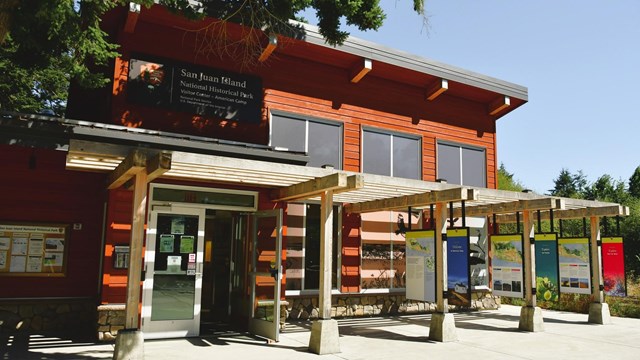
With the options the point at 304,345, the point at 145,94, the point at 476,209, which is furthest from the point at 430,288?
the point at 145,94

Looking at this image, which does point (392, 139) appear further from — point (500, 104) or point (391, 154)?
point (500, 104)

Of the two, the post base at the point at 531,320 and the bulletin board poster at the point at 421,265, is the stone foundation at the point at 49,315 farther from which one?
the post base at the point at 531,320

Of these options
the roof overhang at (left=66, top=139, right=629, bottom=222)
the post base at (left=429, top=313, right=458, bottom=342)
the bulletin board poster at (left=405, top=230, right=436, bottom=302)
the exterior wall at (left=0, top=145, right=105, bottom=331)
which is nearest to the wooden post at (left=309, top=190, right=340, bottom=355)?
the roof overhang at (left=66, top=139, right=629, bottom=222)

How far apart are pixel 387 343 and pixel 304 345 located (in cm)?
141

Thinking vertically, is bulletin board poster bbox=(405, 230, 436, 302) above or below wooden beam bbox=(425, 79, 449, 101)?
below

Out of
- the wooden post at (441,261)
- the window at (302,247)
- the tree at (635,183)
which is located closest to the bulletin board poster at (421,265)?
the wooden post at (441,261)

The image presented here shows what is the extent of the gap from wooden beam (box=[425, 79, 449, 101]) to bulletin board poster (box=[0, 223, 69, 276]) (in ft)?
29.3

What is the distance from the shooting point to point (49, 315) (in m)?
8.38

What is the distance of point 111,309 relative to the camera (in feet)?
24.7

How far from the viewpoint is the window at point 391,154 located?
456 inches

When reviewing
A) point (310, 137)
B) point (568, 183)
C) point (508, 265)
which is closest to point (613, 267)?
point (508, 265)

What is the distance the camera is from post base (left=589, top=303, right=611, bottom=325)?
10641 millimetres

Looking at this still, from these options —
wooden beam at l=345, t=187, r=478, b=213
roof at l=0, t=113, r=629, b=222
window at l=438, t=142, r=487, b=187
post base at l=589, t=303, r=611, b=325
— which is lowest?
post base at l=589, t=303, r=611, b=325

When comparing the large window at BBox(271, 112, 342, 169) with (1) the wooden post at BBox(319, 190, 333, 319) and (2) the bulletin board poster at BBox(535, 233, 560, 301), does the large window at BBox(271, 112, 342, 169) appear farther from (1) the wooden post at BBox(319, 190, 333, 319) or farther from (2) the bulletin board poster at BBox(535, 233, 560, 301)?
(2) the bulletin board poster at BBox(535, 233, 560, 301)
